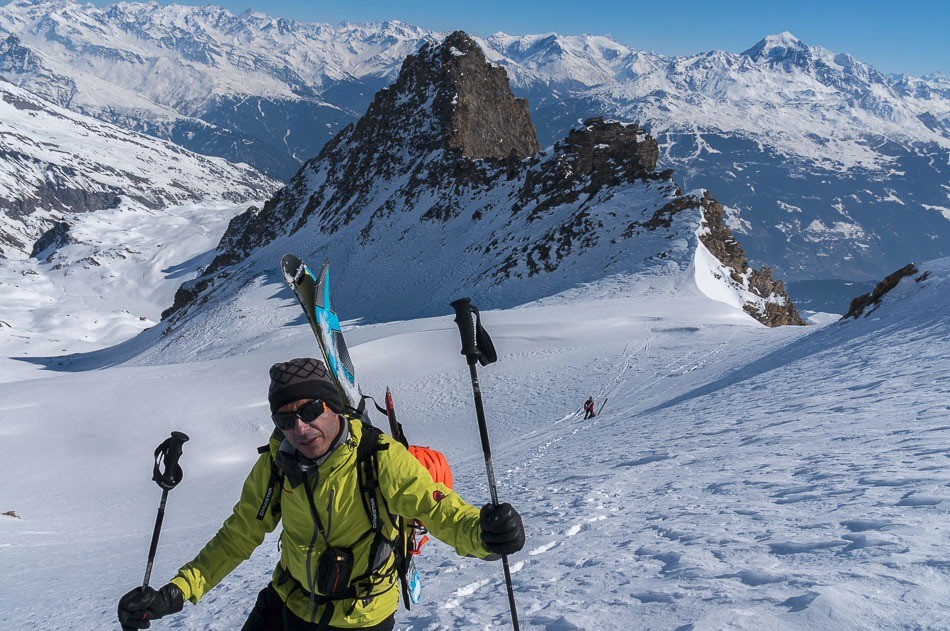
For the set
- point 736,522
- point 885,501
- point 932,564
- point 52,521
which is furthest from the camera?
point 52,521

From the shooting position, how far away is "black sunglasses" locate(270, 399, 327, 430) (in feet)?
10.9

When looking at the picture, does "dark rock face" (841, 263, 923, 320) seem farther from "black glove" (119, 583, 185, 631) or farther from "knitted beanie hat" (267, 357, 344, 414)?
"black glove" (119, 583, 185, 631)

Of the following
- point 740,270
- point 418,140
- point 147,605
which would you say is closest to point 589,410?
point 147,605

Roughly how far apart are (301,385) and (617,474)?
21.6ft

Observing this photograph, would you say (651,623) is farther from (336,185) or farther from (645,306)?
(336,185)

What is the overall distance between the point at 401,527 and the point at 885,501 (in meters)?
4.33

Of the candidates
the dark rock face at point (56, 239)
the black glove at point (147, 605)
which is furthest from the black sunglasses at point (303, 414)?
the dark rock face at point (56, 239)

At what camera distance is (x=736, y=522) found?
5516 millimetres

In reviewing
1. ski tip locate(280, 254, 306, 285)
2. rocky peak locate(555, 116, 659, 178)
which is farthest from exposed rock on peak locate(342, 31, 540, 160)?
ski tip locate(280, 254, 306, 285)

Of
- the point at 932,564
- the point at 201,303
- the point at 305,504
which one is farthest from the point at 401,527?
the point at 201,303

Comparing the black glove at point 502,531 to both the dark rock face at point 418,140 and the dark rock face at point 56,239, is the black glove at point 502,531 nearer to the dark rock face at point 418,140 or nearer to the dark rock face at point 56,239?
the dark rock face at point 418,140

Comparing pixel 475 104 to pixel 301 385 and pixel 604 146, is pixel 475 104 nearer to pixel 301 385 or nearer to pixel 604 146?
pixel 604 146

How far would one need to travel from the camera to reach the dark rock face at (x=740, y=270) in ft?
133

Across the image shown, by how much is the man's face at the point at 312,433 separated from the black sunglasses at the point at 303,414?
0.05 ft
